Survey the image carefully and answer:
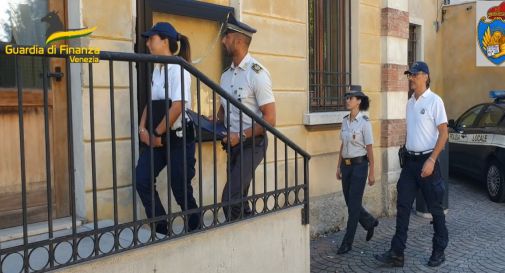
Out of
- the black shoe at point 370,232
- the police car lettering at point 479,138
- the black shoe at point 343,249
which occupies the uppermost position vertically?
the police car lettering at point 479,138

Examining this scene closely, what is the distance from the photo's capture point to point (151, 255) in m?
3.09

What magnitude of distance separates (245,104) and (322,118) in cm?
259

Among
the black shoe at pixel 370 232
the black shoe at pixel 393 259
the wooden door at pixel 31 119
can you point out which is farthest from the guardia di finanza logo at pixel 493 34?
the wooden door at pixel 31 119

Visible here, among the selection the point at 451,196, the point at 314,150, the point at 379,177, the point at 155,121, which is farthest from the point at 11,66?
the point at 451,196

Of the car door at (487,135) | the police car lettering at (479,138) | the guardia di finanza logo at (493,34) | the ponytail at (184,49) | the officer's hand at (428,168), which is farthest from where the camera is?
the guardia di finanza logo at (493,34)

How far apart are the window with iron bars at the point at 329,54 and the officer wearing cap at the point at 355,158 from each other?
1021 millimetres

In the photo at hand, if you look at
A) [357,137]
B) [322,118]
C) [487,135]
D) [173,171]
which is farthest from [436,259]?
[487,135]

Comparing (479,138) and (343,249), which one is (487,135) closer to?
(479,138)

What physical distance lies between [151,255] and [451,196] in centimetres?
734

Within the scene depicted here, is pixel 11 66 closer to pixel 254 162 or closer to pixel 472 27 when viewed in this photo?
pixel 254 162

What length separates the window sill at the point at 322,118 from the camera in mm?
6426

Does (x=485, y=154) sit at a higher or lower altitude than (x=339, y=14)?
lower

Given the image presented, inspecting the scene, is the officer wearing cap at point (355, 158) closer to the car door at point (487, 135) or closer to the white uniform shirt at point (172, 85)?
the white uniform shirt at point (172, 85)

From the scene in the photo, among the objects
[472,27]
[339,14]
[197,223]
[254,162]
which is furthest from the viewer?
[472,27]
